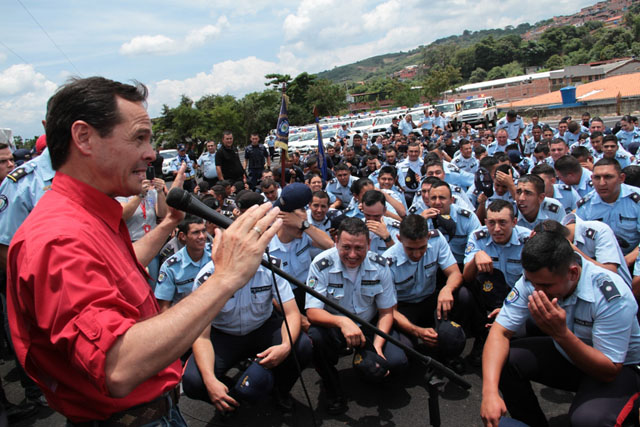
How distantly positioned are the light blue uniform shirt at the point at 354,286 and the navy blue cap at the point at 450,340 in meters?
0.44

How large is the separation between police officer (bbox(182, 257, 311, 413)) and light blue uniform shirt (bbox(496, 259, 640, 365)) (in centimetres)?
166

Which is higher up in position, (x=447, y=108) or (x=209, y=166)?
(x=447, y=108)

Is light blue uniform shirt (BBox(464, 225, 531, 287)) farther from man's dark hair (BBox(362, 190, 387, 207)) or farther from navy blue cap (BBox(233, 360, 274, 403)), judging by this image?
navy blue cap (BBox(233, 360, 274, 403))

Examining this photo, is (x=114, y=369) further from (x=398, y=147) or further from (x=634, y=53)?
(x=634, y=53)

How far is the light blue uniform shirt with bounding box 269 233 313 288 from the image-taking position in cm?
407

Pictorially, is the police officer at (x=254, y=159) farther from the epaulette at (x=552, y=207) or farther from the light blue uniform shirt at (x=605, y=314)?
the light blue uniform shirt at (x=605, y=314)

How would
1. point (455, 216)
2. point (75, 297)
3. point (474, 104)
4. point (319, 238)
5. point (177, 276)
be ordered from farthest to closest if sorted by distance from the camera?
point (474, 104), point (455, 216), point (319, 238), point (177, 276), point (75, 297)

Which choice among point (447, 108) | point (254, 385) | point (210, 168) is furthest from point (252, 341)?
point (447, 108)

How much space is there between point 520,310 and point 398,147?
971 centimetres

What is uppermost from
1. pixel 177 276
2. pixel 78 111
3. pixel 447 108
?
pixel 78 111

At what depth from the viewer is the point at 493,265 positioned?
3.73 meters

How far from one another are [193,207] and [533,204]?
3.78 metres

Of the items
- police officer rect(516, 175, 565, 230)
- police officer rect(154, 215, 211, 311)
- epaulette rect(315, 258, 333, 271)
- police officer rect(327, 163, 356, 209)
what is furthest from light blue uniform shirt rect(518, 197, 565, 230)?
police officer rect(154, 215, 211, 311)

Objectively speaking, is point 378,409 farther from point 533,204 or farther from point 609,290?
point 533,204
